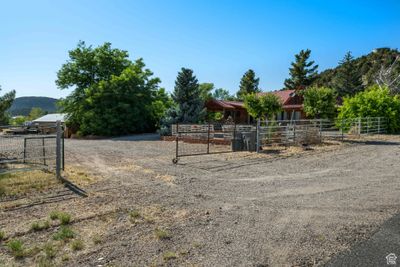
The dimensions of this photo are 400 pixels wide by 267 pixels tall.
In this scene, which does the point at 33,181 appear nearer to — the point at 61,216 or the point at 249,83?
the point at 61,216

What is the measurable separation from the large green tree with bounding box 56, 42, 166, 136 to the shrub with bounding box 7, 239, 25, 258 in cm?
2424

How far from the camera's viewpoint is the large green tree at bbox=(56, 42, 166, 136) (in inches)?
1099

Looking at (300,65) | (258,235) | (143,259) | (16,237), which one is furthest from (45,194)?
(300,65)

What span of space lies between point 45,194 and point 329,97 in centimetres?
2101

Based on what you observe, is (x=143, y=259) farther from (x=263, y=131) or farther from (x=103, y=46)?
(x=103, y=46)

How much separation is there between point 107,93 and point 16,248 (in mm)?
25414

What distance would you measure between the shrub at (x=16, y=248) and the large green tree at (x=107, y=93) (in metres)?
24.2

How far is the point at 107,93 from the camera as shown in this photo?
28.0m

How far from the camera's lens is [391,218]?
496 cm

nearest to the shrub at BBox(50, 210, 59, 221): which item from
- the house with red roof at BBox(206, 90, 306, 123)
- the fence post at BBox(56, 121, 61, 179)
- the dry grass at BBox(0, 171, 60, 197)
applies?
the dry grass at BBox(0, 171, 60, 197)

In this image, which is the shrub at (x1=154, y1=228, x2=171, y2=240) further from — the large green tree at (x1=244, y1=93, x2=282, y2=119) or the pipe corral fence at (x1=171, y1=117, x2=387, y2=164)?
the large green tree at (x1=244, y1=93, x2=282, y2=119)

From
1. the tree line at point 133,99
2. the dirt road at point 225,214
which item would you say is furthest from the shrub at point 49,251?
the tree line at point 133,99

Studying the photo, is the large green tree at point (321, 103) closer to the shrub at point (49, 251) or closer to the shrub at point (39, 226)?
the shrub at point (39, 226)

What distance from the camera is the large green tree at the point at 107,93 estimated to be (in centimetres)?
2792
